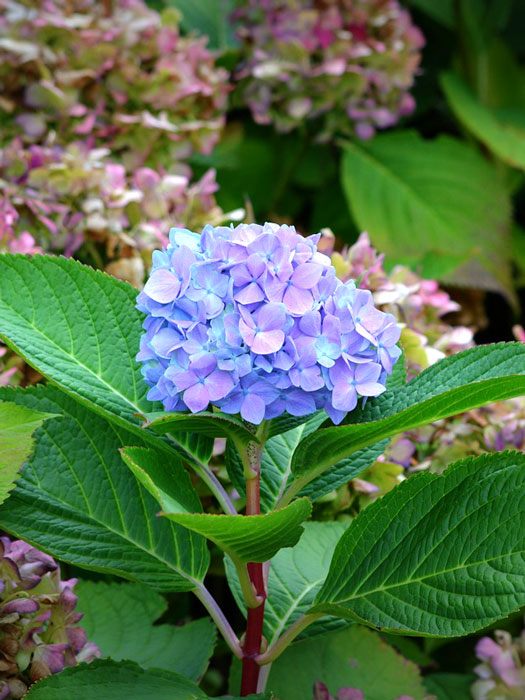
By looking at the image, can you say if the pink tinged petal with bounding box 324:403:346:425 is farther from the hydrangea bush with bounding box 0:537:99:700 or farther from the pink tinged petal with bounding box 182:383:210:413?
the hydrangea bush with bounding box 0:537:99:700

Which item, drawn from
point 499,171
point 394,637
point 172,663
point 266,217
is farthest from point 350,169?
point 172,663

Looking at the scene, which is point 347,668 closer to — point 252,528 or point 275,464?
point 275,464

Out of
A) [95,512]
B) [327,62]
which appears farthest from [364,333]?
[327,62]

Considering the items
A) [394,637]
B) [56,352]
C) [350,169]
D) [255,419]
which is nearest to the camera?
[255,419]

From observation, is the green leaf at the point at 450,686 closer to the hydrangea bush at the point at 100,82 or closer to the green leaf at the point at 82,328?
the green leaf at the point at 82,328

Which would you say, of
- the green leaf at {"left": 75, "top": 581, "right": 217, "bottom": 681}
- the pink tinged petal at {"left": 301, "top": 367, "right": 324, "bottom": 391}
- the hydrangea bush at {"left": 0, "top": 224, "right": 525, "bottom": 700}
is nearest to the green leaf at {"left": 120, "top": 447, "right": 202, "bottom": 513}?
the hydrangea bush at {"left": 0, "top": 224, "right": 525, "bottom": 700}

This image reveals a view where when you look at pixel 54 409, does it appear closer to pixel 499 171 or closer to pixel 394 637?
pixel 394 637

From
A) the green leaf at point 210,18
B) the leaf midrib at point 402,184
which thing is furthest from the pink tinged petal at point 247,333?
the green leaf at point 210,18
